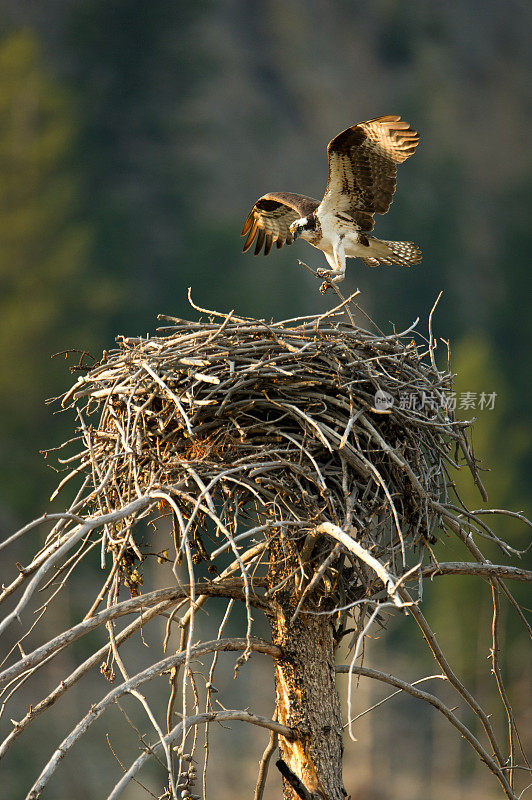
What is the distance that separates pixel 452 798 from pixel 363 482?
17.1m

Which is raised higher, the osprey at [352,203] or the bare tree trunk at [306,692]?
the osprey at [352,203]

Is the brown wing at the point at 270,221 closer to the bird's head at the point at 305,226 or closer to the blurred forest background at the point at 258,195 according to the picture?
the bird's head at the point at 305,226

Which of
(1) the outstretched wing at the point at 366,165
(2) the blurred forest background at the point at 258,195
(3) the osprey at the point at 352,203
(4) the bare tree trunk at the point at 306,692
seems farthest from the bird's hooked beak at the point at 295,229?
(2) the blurred forest background at the point at 258,195

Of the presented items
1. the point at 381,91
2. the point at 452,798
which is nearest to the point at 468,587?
the point at 452,798

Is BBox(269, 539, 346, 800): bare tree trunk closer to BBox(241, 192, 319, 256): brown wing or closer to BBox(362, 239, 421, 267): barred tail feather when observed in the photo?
BBox(362, 239, 421, 267): barred tail feather

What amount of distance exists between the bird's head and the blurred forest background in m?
11.3

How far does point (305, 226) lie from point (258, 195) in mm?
30094

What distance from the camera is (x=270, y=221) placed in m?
5.00

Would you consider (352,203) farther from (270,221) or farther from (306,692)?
(306,692)

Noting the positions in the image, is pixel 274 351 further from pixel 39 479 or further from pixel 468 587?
pixel 39 479

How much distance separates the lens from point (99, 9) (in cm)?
3259

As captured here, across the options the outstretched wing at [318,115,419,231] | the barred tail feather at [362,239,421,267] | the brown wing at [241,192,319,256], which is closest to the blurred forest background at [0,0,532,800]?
the brown wing at [241,192,319,256]

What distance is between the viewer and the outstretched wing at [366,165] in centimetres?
408

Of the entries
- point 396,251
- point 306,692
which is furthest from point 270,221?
point 306,692
